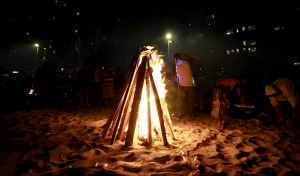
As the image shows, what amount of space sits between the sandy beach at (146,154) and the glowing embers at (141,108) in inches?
9.8

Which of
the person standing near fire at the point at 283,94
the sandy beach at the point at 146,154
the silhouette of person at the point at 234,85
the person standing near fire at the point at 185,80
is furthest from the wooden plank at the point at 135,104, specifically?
the person standing near fire at the point at 283,94

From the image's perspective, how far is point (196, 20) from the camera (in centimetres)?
4694

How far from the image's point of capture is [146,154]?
3057 millimetres

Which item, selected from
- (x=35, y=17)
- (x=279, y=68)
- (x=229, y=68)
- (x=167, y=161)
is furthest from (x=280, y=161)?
(x=35, y=17)

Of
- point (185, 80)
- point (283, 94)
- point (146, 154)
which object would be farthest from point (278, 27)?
point (146, 154)

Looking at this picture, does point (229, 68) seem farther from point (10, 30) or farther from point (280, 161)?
point (10, 30)

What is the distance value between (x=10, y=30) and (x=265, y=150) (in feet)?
176

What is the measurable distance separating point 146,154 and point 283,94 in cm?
508

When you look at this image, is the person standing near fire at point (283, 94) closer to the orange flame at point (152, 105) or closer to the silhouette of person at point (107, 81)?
the orange flame at point (152, 105)

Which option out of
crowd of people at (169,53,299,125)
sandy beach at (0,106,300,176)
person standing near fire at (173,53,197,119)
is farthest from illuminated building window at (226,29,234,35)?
sandy beach at (0,106,300,176)

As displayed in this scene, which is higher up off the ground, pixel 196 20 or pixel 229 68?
pixel 196 20

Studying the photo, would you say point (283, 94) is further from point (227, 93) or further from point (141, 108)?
point (141, 108)

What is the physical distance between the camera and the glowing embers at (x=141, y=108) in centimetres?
350

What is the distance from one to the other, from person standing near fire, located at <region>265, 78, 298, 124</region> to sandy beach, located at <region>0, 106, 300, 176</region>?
1.17m
